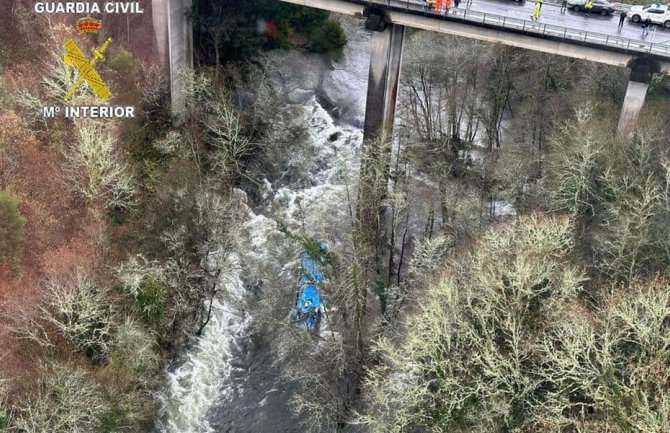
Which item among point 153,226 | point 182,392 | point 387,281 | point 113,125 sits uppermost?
point 113,125

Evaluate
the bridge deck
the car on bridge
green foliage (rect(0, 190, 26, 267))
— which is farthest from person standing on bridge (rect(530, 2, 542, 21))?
green foliage (rect(0, 190, 26, 267))

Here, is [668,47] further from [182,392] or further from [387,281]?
[182,392]

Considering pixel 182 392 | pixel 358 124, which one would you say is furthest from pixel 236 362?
pixel 358 124

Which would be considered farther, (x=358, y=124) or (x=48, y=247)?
(x=358, y=124)

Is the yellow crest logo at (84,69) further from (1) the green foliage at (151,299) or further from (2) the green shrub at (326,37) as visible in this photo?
(2) the green shrub at (326,37)

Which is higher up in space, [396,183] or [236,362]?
[396,183]

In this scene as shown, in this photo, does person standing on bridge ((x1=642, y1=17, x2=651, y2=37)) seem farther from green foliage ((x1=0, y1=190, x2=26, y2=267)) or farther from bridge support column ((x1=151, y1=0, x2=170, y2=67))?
green foliage ((x1=0, y1=190, x2=26, y2=267))

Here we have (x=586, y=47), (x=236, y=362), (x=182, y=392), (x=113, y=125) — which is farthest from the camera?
(x=113, y=125)
